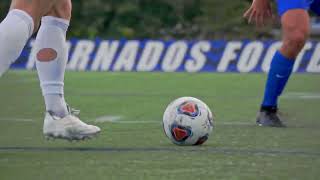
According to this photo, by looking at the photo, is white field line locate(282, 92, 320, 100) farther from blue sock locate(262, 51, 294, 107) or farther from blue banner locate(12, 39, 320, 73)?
blue banner locate(12, 39, 320, 73)

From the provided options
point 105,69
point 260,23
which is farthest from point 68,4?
point 105,69

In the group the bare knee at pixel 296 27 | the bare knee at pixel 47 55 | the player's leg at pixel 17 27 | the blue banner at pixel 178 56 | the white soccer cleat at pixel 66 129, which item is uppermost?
the player's leg at pixel 17 27

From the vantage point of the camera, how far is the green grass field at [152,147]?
3.61 metres

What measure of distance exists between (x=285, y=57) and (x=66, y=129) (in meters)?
2.08

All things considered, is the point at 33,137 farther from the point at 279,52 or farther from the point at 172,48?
the point at 172,48

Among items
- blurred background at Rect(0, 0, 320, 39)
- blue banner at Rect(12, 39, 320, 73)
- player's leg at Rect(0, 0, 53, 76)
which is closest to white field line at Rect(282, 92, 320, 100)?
player's leg at Rect(0, 0, 53, 76)

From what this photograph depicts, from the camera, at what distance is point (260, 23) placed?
19.3ft

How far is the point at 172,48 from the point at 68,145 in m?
13.5

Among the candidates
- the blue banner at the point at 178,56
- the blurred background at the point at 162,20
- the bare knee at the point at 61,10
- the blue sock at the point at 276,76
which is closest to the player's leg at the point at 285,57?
the blue sock at the point at 276,76

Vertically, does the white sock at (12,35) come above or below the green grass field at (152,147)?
above

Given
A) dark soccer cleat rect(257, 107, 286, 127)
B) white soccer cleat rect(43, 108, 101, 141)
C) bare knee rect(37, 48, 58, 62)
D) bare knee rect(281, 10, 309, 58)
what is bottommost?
dark soccer cleat rect(257, 107, 286, 127)

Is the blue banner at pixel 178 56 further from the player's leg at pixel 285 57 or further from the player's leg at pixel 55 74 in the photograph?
the player's leg at pixel 55 74

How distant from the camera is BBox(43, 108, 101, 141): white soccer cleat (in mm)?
4316

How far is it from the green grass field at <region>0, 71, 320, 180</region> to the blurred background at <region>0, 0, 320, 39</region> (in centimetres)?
2550
